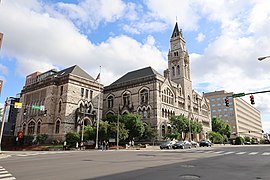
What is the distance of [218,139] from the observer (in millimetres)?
78312

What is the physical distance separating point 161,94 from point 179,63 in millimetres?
19687

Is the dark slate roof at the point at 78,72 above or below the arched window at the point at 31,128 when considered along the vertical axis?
above

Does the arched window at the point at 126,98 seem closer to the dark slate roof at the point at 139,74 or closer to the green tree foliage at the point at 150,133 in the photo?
the dark slate roof at the point at 139,74

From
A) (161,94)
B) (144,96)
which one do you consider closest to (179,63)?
(161,94)

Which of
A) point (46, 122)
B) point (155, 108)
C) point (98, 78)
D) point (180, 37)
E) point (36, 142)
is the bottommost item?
point (36, 142)

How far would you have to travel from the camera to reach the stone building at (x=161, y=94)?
56688 mm

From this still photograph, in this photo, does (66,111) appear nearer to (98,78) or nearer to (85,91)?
(85,91)

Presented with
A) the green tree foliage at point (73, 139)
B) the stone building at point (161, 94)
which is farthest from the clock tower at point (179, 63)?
the green tree foliage at point (73, 139)

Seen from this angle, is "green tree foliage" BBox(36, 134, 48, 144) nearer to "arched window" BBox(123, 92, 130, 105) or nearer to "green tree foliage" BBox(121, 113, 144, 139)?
"green tree foliage" BBox(121, 113, 144, 139)

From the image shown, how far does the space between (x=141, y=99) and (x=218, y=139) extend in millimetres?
36011

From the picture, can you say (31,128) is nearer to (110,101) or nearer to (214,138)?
(110,101)

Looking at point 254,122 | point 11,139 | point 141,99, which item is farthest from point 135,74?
point 254,122

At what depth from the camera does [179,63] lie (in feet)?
241

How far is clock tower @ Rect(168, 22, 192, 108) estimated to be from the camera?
71.7 metres
